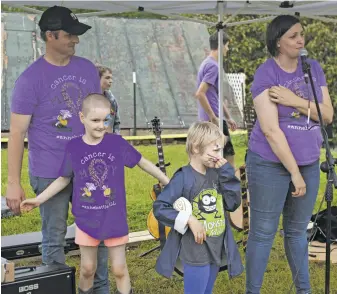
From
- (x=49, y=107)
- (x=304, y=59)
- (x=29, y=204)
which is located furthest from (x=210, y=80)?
(x=29, y=204)

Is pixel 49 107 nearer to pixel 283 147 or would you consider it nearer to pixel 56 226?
pixel 56 226

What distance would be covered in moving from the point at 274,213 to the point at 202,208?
0.61m

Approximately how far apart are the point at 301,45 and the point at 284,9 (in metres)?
2.10

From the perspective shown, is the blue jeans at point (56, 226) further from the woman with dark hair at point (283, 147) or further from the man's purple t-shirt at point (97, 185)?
the woman with dark hair at point (283, 147)

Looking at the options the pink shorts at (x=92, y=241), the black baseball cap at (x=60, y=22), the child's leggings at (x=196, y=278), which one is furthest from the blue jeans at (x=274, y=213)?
the black baseball cap at (x=60, y=22)

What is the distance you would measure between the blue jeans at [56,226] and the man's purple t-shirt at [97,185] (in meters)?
0.17

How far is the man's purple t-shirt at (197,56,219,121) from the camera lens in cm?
537

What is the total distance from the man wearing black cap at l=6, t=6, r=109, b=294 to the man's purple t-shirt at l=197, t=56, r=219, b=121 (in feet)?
7.74

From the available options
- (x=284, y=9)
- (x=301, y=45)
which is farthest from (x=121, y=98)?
(x=301, y=45)

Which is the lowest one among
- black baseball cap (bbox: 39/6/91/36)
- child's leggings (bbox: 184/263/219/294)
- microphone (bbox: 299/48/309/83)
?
child's leggings (bbox: 184/263/219/294)

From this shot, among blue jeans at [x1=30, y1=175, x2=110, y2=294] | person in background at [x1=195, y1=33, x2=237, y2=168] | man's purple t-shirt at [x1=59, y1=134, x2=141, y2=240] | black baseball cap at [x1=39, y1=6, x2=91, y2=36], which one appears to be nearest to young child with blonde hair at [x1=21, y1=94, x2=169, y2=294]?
man's purple t-shirt at [x1=59, y1=134, x2=141, y2=240]

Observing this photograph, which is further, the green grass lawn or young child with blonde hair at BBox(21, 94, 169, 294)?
the green grass lawn

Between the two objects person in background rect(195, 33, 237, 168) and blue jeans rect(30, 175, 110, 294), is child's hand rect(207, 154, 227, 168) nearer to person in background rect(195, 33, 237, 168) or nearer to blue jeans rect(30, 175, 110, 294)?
blue jeans rect(30, 175, 110, 294)

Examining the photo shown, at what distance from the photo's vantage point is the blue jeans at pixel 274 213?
330 centimetres
